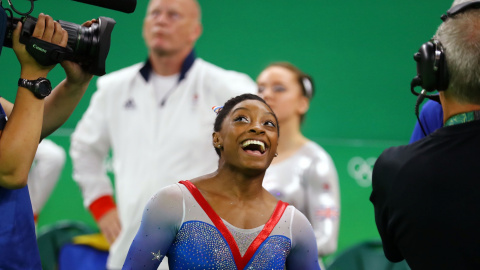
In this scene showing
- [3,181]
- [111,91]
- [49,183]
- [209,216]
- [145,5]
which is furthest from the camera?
[145,5]

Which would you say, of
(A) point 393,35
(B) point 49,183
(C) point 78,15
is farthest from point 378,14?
(B) point 49,183

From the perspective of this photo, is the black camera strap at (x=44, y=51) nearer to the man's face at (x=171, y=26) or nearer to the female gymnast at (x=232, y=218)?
the female gymnast at (x=232, y=218)

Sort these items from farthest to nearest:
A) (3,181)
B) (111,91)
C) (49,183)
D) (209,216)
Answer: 1. (49,183)
2. (111,91)
3. (209,216)
4. (3,181)

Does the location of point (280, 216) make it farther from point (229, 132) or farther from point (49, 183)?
point (49, 183)

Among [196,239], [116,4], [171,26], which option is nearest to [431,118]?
[196,239]

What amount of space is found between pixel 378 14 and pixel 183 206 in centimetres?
318

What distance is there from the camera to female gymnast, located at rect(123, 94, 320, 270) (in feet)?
6.38

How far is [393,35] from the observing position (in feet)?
15.8

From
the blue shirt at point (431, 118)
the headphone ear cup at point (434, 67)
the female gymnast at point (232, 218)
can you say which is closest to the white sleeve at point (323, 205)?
the blue shirt at point (431, 118)

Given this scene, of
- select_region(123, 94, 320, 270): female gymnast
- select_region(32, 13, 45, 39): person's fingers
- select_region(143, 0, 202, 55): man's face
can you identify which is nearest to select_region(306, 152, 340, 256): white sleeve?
select_region(143, 0, 202, 55): man's face

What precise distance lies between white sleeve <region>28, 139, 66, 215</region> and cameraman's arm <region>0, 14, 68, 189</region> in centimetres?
228

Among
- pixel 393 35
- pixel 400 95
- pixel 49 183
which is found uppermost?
pixel 393 35

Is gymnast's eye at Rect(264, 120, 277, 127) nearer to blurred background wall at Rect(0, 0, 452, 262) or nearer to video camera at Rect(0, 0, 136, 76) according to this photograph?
video camera at Rect(0, 0, 136, 76)

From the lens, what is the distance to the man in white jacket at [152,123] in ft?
11.9
